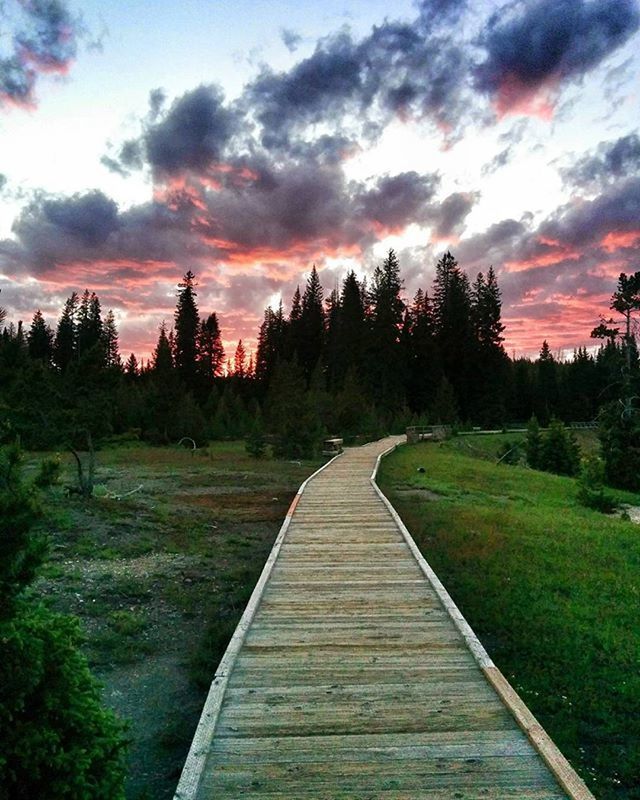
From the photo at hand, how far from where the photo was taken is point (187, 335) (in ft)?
242

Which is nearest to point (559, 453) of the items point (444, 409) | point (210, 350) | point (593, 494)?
point (593, 494)

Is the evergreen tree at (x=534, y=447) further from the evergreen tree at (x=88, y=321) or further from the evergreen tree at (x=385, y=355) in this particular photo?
the evergreen tree at (x=88, y=321)

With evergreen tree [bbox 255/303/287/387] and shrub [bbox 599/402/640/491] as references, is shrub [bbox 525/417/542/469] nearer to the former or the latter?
shrub [bbox 599/402/640/491]

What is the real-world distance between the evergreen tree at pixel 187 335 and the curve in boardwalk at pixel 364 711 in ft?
218

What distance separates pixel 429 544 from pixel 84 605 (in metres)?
6.98

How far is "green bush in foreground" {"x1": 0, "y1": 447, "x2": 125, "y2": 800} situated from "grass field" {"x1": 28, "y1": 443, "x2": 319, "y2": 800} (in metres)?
0.25

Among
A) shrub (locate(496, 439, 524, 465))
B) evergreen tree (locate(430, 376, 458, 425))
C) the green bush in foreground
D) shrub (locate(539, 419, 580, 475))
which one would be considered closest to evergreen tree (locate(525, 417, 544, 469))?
shrub (locate(539, 419, 580, 475))

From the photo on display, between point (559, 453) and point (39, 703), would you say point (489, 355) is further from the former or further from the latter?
point (39, 703)

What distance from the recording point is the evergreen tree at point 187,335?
238 feet

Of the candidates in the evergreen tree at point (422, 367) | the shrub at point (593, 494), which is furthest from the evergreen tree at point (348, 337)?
the shrub at point (593, 494)

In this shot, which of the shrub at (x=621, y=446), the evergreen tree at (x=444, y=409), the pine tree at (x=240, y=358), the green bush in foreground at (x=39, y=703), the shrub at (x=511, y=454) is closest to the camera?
the green bush in foreground at (x=39, y=703)

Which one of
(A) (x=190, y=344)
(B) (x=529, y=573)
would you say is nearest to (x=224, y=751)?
(B) (x=529, y=573)

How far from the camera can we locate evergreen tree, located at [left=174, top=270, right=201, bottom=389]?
7250 centimetres

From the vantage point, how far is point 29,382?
16750mm
